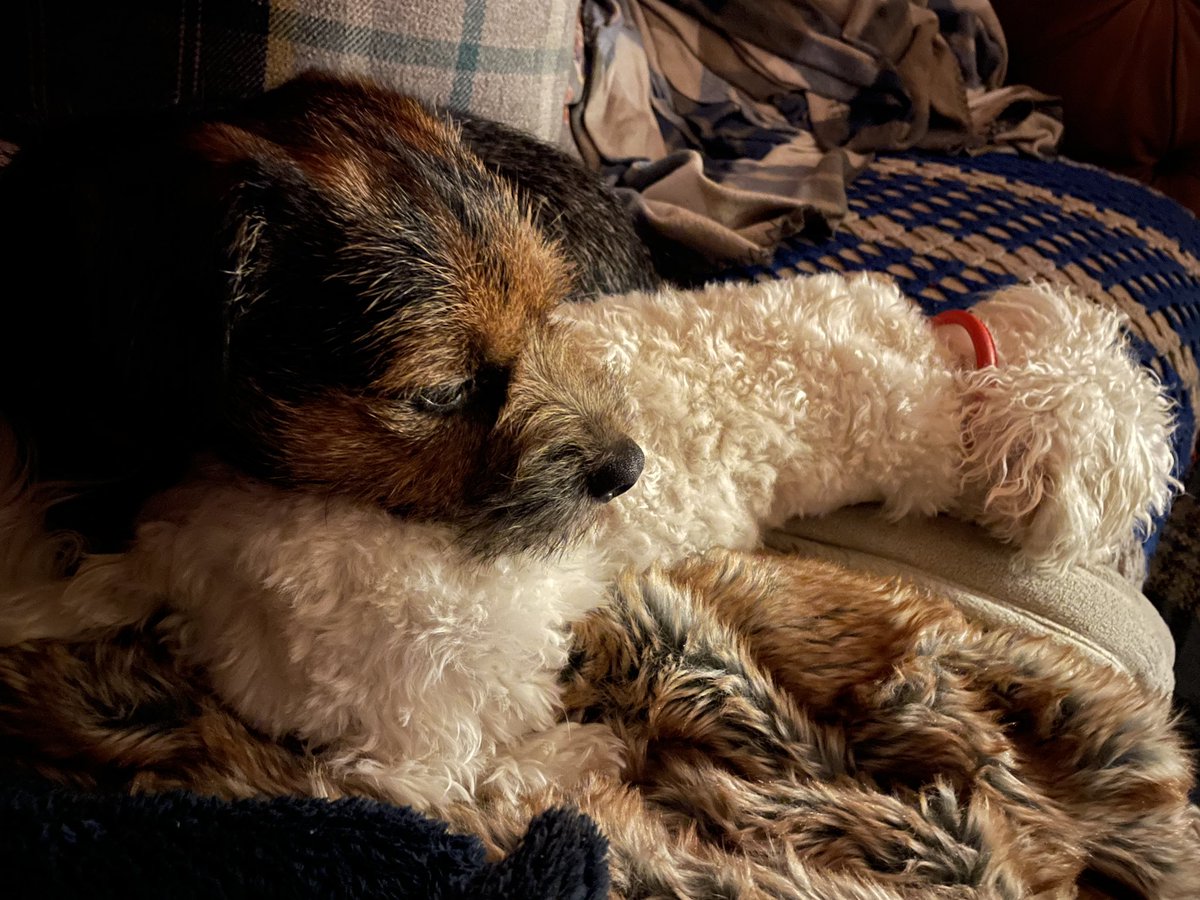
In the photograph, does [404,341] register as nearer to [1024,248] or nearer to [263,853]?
[263,853]

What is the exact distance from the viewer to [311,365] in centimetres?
73

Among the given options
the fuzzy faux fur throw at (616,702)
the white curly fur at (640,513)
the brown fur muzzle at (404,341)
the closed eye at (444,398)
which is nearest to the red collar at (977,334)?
the white curly fur at (640,513)

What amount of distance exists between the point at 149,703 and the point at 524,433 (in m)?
0.40

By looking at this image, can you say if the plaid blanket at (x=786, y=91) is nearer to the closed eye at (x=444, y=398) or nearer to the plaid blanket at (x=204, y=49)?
the plaid blanket at (x=204, y=49)

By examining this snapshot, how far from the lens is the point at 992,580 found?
992mm

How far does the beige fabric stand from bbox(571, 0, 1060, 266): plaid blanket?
87 cm

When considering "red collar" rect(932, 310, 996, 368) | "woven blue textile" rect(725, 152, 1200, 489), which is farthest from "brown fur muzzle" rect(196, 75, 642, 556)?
"woven blue textile" rect(725, 152, 1200, 489)

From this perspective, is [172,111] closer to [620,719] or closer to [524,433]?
[524,433]

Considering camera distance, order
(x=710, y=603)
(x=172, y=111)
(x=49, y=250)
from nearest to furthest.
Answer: (x=49, y=250)
(x=710, y=603)
(x=172, y=111)

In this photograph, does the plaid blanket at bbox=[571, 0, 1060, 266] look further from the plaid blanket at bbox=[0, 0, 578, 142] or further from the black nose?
the black nose

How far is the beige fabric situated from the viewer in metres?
0.98

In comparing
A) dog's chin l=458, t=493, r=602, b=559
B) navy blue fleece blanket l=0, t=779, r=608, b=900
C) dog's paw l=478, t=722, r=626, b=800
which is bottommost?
dog's paw l=478, t=722, r=626, b=800

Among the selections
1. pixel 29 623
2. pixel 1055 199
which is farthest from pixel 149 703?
pixel 1055 199

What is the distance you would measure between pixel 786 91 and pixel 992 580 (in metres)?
1.45
